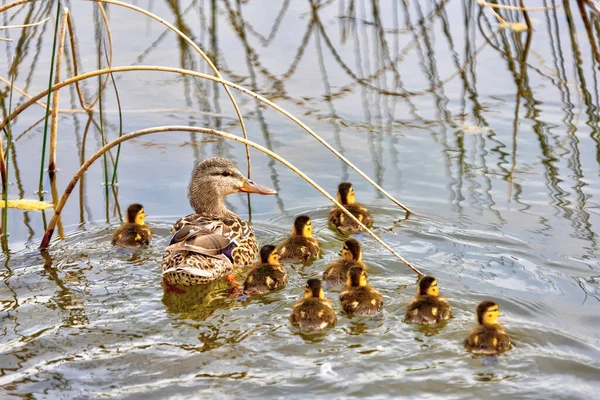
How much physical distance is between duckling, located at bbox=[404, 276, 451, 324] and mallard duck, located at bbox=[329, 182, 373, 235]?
1411mm

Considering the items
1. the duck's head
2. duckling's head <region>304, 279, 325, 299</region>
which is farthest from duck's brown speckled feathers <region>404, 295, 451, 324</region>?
the duck's head

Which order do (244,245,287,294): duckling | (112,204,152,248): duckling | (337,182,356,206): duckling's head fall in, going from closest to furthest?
(244,245,287,294): duckling → (112,204,152,248): duckling → (337,182,356,206): duckling's head

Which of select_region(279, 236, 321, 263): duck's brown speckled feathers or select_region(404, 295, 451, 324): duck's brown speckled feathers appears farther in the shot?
select_region(279, 236, 321, 263): duck's brown speckled feathers

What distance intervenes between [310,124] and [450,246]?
6.89 feet

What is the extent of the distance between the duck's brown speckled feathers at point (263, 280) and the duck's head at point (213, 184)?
3.35ft

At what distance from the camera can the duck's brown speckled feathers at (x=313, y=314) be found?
15.5 feet

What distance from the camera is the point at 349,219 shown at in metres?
6.39

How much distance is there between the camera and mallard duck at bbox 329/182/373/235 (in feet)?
20.8

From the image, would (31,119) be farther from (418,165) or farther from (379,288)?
(379,288)

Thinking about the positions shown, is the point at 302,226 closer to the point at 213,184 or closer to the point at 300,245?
the point at 300,245

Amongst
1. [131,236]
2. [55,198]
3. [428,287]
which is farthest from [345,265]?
[55,198]

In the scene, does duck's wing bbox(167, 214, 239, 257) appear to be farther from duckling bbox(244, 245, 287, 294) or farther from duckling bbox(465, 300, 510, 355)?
duckling bbox(465, 300, 510, 355)

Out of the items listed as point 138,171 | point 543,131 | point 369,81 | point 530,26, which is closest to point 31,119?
point 138,171

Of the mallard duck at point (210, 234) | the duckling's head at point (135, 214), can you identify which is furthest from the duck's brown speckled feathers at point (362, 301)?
the duckling's head at point (135, 214)
